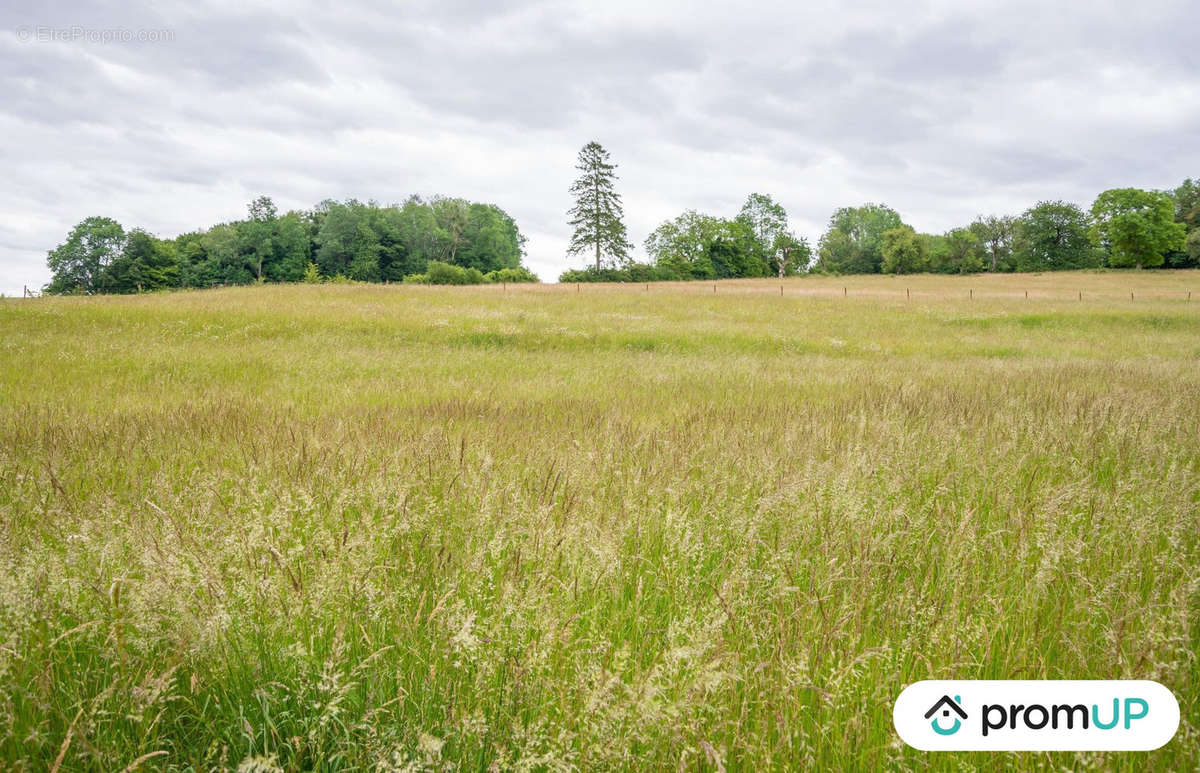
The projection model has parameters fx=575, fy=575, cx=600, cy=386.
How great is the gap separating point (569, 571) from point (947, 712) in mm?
1568

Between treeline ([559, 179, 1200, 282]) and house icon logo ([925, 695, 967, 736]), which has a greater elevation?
treeline ([559, 179, 1200, 282])

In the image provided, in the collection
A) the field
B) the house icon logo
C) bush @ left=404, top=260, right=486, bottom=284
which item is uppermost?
bush @ left=404, top=260, right=486, bottom=284

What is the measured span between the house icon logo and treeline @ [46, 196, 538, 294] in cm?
7307

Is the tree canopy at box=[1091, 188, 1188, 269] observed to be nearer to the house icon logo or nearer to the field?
the field

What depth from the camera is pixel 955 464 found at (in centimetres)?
482

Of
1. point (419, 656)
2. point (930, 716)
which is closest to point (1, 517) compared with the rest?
point (419, 656)

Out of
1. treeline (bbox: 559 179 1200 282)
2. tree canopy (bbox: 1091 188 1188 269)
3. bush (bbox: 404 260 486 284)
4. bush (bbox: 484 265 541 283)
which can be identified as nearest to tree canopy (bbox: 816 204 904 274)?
treeline (bbox: 559 179 1200 282)

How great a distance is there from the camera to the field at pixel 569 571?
178 cm

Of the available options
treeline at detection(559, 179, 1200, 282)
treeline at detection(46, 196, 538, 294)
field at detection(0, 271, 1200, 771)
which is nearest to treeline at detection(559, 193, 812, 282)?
treeline at detection(559, 179, 1200, 282)

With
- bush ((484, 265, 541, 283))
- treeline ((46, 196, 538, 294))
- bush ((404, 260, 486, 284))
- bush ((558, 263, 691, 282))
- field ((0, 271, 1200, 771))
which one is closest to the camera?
field ((0, 271, 1200, 771))

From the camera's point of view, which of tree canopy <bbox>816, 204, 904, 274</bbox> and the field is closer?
the field

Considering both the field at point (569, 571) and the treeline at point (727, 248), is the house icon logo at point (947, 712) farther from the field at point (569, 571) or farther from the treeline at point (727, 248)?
the treeline at point (727, 248)

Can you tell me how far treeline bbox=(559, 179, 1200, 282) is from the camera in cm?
7481

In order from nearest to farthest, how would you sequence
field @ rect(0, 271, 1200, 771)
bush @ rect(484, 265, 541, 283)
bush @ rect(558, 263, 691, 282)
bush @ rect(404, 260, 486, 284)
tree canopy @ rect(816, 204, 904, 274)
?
field @ rect(0, 271, 1200, 771), bush @ rect(404, 260, 486, 284), bush @ rect(558, 263, 691, 282), bush @ rect(484, 265, 541, 283), tree canopy @ rect(816, 204, 904, 274)
